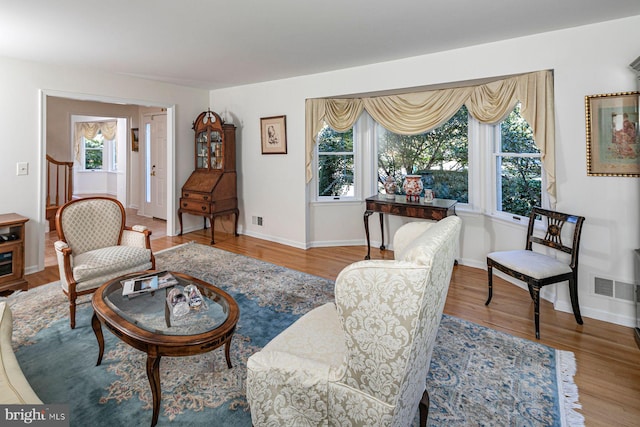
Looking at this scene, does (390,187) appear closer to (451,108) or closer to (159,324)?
(451,108)

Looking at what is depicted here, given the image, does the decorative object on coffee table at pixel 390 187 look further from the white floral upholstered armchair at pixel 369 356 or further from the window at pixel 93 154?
the window at pixel 93 154

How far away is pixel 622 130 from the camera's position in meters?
2.59

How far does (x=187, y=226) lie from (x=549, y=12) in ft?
17.5

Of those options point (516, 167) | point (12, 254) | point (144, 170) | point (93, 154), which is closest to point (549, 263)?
point (516, 167)

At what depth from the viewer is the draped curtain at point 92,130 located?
9531 mm

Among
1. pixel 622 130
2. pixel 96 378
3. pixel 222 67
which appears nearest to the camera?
pixel 96 378

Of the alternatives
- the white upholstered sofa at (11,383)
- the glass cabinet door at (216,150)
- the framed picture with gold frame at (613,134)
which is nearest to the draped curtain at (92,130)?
the glass cabinet door at (216,150)

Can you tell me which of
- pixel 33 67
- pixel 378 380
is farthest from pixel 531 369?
pixel 33 67

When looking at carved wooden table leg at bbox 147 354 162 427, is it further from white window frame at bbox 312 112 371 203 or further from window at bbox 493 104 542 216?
window at bbox 493 104 542 216

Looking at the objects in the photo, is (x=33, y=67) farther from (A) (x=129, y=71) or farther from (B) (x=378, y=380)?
(B) (x=378, y=380)

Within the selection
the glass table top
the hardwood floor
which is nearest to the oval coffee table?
the glass table top

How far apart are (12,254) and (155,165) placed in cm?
386

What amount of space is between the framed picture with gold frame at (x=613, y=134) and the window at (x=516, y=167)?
0.64m

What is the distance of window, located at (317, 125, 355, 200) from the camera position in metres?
4.91
